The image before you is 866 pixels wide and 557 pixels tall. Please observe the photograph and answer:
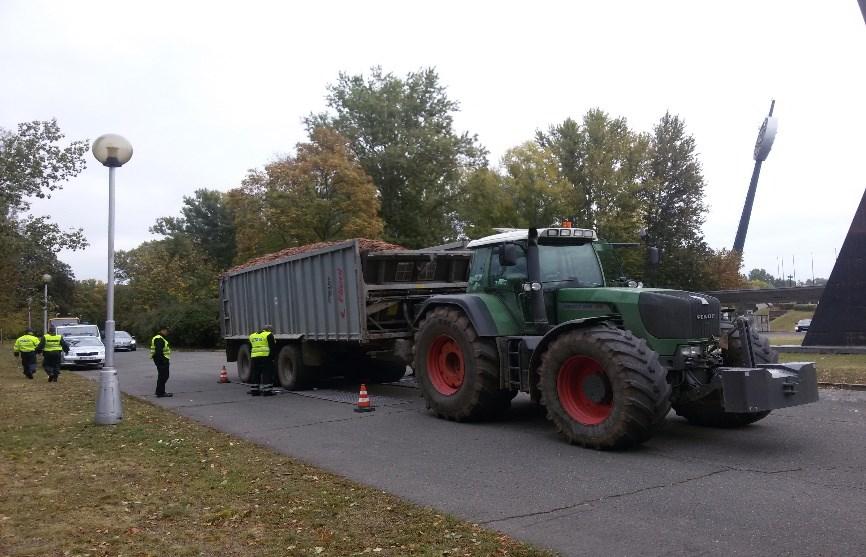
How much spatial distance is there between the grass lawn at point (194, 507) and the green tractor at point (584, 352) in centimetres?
270

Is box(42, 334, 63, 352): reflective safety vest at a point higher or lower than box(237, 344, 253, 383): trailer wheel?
higher

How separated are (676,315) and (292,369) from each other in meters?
8.75

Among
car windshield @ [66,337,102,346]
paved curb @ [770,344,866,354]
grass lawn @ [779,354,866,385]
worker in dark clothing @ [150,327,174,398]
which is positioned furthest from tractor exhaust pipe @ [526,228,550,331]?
car windshield @ [66,337,102,346]

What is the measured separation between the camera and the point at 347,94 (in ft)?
144

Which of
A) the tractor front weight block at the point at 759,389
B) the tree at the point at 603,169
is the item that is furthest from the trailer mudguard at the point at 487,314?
the tree at the point at 603,169

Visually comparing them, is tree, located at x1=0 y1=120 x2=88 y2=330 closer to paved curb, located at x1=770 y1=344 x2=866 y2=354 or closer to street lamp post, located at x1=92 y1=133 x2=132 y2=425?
street lamp post, located at x1=92 y1=133 x2=132 y2=425

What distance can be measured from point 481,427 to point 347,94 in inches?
1477

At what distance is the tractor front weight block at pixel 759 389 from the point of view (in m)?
7.07

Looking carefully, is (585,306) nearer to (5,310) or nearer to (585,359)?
(585,359)

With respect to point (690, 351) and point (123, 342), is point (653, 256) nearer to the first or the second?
point (690, 351)

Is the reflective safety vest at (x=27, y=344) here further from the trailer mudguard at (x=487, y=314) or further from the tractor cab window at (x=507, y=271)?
the tractor cab window at (x=507, y=271)

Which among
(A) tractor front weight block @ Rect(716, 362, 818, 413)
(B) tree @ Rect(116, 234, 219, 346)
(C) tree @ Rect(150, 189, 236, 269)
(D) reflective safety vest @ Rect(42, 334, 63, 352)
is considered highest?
(C) tree @ Rect(150, 189, 236, 269)

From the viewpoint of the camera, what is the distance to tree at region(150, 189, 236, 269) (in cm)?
6016

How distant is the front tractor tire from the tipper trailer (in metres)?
0.01
